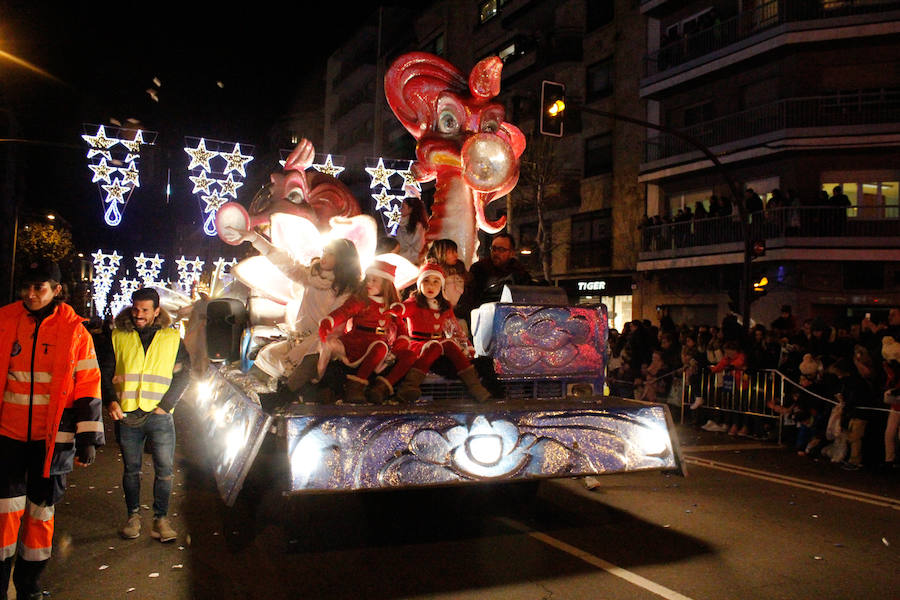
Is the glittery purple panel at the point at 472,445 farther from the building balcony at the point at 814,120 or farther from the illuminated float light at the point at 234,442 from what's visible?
the building balcony at the point at 814,120

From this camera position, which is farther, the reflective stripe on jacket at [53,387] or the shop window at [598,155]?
the shop window at [598,155]

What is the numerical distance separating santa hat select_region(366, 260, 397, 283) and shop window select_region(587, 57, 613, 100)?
24.4 metres

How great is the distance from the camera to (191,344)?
312 inches

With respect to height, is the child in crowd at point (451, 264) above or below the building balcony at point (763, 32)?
below

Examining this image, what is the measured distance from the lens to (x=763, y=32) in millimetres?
22062

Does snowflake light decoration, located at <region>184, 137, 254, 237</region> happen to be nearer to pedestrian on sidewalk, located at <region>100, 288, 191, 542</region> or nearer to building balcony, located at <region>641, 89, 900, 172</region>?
pedestrian on sidewalk, located at <region>100, 288, 191, 542</region>

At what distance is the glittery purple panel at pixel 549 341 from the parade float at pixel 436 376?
0.01 m

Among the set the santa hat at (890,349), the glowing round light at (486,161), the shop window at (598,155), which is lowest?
the santa hat at (890,349)

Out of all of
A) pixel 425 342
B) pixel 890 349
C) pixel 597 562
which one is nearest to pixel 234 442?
pixel 425 342

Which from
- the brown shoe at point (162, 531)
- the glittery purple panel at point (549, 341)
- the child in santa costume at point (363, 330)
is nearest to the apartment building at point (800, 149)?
the glittery purple panel at point (549, 341)

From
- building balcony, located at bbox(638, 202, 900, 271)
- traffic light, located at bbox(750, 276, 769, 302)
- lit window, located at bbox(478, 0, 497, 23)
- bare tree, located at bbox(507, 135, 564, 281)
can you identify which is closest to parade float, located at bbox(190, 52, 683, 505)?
traffic light, located at bbox(750, 276, 769, 302)

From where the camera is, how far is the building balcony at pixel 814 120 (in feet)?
69.2

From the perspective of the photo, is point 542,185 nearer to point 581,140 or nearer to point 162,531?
point 581,140

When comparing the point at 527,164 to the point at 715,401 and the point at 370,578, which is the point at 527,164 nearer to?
the point at 715,401
